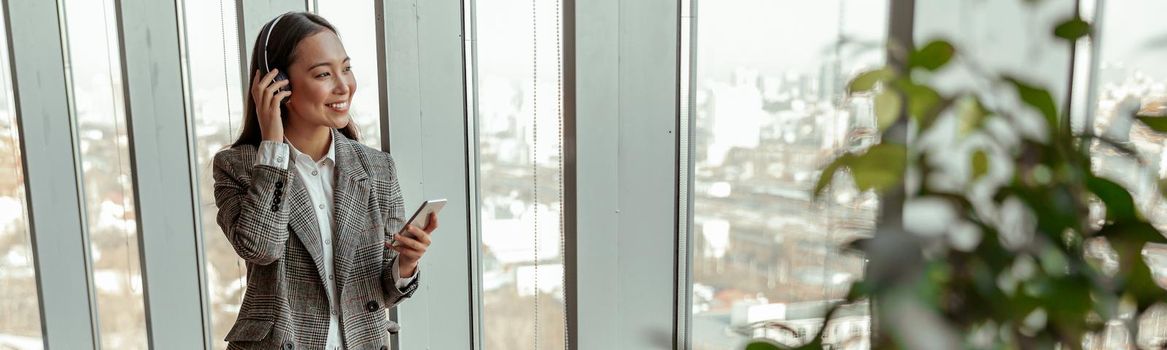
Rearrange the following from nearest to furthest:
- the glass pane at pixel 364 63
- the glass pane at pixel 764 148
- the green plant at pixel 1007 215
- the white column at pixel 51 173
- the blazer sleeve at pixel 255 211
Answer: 1. the green plant at pixel 1007 215
2. the glass pane at pixel 764 148
3. the blazer sleeve at pixel 255 211
4. the glass pane at pixel 364 63
5. the white column at pixel 51 173

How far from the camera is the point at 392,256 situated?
2.11 m

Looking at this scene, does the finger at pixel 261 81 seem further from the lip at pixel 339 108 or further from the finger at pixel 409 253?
the finger at pixel 409 253

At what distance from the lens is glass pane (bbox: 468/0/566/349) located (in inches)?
Result: 80.2

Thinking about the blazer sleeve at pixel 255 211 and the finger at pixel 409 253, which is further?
the finger at pixel 409 253

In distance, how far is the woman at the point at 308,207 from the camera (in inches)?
76.1

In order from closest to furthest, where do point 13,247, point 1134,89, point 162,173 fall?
point 1134,89 → point 162,173 → point 13,247

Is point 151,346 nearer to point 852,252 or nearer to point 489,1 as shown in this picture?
point 489,1

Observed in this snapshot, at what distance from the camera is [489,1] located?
228 centimetres

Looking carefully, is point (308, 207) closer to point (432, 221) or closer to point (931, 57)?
point (432, 221)

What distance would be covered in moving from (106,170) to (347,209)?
120 inches

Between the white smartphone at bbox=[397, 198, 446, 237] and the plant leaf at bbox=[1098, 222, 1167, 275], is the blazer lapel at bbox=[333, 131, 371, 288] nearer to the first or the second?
the white smartphone at bbox=[397, 198, 446, 237]

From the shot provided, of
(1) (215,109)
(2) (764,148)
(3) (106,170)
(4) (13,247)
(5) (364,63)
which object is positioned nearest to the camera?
Result: (2) (764,148)

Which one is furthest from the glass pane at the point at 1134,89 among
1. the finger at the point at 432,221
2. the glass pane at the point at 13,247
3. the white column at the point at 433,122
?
the glass pane at the point at 13,247

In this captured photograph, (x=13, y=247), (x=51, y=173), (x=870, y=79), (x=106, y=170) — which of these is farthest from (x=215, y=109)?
(x=870, y=79)
